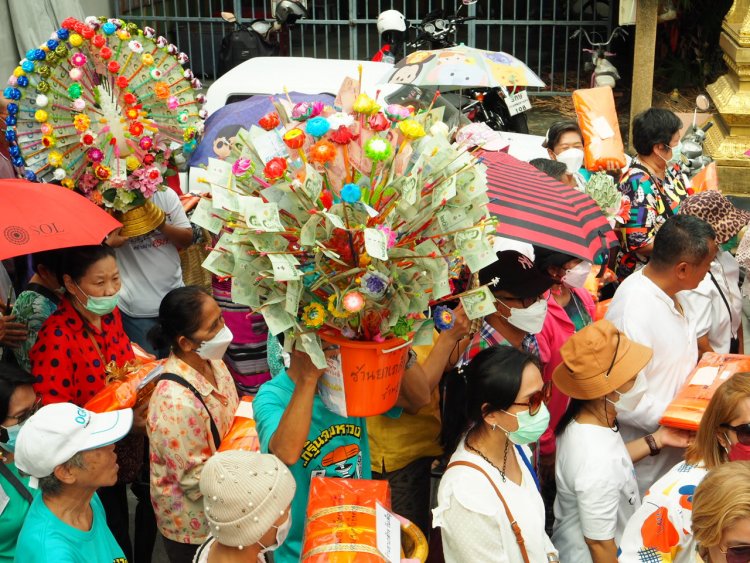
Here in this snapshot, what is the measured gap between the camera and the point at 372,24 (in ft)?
48.2

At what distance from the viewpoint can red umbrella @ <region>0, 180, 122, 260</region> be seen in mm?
3807

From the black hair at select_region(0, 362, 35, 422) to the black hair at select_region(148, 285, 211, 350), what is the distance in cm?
60

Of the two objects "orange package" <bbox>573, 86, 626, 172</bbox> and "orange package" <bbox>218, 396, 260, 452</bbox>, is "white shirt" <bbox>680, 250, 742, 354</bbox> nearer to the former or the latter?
"orange package" <bbox>573, 86, 626, 172</bbox>

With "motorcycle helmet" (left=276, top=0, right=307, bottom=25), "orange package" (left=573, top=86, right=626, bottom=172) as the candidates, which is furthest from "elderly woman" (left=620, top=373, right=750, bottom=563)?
"motorcycle helmet" (left=276, top=0, right=307, bottom=25)

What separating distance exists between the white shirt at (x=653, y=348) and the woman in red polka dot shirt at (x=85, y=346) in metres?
2.28

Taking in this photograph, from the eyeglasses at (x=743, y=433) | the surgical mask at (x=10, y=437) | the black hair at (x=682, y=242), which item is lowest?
the surgical mask at (x=10, y=437)

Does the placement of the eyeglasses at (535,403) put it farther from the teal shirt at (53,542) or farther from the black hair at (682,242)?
the teal shirt at (53,542)

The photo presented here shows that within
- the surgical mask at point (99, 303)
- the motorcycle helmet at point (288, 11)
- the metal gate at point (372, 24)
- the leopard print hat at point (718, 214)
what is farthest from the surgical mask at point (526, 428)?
the metal gate at point (372, 24)

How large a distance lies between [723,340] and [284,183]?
345 cm

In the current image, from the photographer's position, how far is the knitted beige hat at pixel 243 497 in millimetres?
2785

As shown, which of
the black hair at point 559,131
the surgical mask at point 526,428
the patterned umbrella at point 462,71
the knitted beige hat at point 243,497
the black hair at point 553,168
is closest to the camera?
the knitted beige hat at point 243,497

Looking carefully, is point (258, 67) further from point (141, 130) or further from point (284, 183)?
point (284, 183)

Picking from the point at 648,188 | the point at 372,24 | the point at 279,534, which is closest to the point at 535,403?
the point at 279,534

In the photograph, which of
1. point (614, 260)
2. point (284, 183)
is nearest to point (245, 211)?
point (284, 183)
